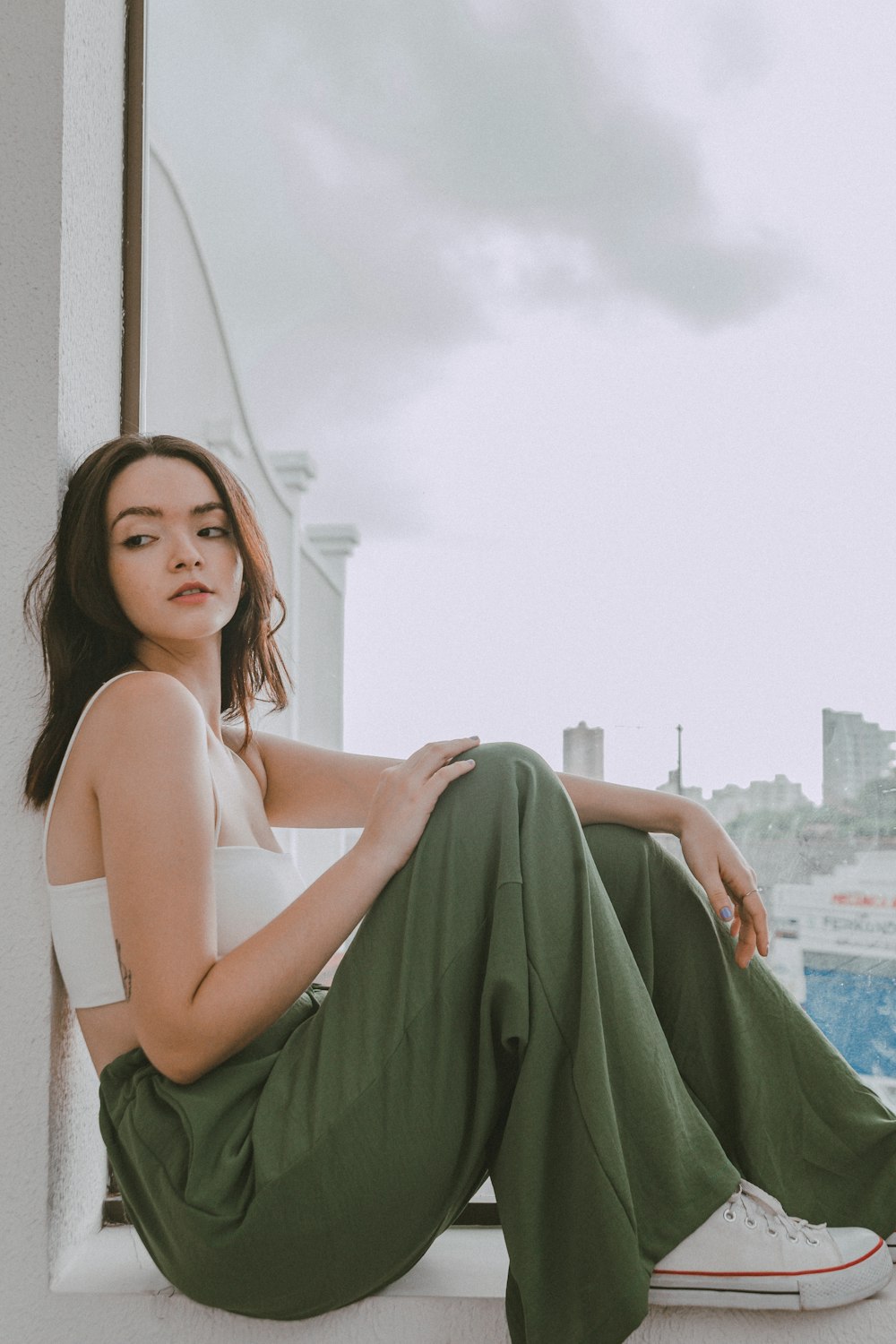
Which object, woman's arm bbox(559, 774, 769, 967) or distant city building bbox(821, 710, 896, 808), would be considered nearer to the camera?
woman's arm bbox(559, 774, 769, 967)

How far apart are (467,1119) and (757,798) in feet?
2.66

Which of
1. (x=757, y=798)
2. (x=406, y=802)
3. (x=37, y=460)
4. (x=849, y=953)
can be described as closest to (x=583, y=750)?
(x=757, y=798)

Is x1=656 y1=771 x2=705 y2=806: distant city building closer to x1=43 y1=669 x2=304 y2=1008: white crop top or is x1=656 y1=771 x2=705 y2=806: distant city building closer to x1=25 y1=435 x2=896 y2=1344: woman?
x1=25 y1=435 x2=896 y2=1344: woman

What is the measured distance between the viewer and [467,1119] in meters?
0.97

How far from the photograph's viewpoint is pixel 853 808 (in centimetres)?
157

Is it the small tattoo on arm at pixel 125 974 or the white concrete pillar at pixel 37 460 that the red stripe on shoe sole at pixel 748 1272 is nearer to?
the small tattoo on arm at pixel 125 974

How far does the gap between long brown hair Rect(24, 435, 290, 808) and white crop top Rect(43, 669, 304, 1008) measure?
8cm

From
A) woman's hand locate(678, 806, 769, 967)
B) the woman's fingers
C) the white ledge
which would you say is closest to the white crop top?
the woman's fingers

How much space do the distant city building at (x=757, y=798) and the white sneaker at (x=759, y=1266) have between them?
0.67m

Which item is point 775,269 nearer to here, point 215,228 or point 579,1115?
point 215,228

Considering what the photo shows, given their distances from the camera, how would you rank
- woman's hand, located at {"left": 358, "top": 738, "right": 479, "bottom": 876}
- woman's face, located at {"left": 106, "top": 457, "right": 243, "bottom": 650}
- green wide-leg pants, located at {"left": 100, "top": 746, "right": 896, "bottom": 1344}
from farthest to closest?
woman's face, located at {"left": 106, "top": 457, "right": 243, "bottom": 650} → woman's hand, located at {"left": 358, "top": 738, "right": 479, "bottom": 876} → green wide-leg pants, located at {"left": 100, "top": 746, "right": 896, "bottom": 1344}

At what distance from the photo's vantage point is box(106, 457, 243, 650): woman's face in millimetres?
1227

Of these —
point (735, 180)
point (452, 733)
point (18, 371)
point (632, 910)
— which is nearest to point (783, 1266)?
point (632, 910)

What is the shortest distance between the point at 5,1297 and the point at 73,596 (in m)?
0.85
